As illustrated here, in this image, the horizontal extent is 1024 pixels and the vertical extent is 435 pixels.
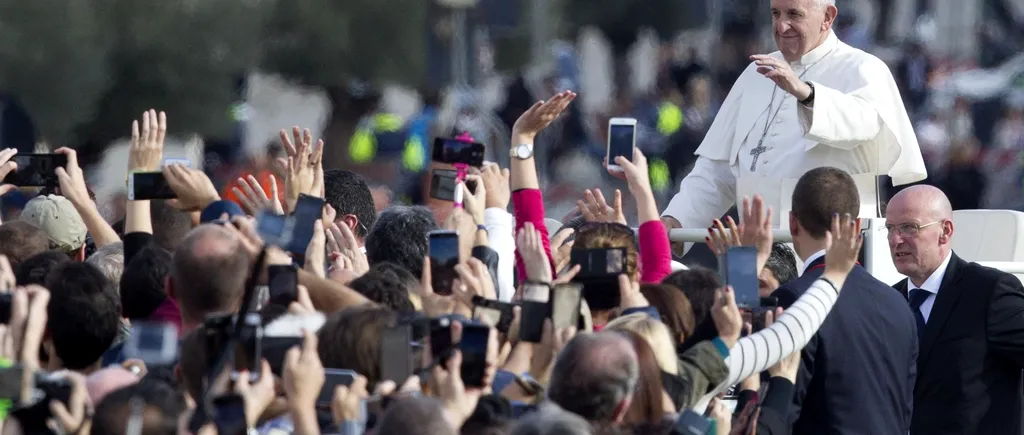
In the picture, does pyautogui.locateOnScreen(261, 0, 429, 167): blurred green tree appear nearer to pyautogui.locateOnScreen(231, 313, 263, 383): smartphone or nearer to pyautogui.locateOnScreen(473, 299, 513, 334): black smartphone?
pyautogui.locateOnScreen(473, 299, 513, 334): black smartphone

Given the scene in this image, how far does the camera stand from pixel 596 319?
19.5 ft

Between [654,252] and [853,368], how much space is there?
0.73 m

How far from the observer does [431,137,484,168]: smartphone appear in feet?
20.8

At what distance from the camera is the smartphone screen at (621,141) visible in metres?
6.96

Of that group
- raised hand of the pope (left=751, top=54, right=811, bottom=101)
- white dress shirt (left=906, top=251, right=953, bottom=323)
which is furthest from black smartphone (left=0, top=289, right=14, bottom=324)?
white dress shirt (left=906, top=251, right=953, bottom=323)

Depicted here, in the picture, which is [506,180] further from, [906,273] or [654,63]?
[654,63]

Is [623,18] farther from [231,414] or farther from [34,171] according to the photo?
[231,414]

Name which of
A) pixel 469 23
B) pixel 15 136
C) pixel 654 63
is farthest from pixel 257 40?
pixel 15 136

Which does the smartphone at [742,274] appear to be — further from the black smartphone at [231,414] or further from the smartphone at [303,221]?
the black smartphone at [231,414]

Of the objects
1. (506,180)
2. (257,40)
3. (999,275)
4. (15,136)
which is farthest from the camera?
(257,40)

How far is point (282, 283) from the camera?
17.6ft

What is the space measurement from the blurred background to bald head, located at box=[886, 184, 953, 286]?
12951 mm

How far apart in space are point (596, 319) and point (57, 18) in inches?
701

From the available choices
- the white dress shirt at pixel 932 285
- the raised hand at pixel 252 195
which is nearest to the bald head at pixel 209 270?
the raised hand at pixel 252 195
